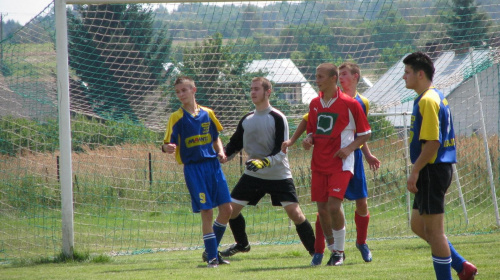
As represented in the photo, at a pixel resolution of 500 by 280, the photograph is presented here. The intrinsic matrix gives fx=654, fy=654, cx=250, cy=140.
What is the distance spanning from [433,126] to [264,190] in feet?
8.34

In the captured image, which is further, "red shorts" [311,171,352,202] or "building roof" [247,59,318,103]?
"building roof" [247,59,318,103]

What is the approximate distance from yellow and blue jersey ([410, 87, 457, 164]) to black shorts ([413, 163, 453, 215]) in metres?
0.06

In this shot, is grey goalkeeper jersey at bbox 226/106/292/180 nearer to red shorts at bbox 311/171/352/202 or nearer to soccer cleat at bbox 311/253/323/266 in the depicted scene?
red shorts at bbox 311/171/352/202

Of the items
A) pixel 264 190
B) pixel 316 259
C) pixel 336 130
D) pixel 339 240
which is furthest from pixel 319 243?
pixel 336 130

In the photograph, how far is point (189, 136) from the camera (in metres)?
6.18

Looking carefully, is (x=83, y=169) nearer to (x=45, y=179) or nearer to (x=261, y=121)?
(x=45, y=179)

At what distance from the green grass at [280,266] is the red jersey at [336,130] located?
2.96ft

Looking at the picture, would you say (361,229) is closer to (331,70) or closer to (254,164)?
(254,164)

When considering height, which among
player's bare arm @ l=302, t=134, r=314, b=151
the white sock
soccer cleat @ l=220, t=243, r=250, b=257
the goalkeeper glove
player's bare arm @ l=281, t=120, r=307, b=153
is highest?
player's bare arm @ l=281, t=120, r=307, b=153

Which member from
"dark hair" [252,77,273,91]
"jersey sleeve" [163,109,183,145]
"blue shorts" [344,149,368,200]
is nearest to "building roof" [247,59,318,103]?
"dark hair" [252,77,273,91]

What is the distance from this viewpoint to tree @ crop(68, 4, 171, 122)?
7.84 metres

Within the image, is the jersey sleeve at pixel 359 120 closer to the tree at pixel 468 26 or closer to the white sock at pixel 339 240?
the white sock at pixel 339 240

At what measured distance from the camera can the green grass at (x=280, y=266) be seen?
5.24m

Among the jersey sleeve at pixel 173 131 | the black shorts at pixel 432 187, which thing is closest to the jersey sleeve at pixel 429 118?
the black shorts at pixel 432 187
